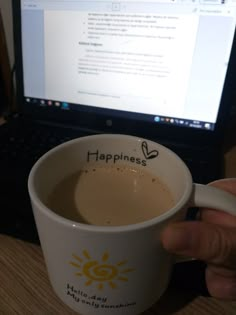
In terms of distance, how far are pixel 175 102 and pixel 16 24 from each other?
27cm

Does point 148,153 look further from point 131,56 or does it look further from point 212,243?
point 131,56

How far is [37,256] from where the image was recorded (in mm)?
333

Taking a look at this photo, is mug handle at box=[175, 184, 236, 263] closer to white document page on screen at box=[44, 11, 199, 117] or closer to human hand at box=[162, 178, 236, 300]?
human hand at box=[162, 178, 236, 300]

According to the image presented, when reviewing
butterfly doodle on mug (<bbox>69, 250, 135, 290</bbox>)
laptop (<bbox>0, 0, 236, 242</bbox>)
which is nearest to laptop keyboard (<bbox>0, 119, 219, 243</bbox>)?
laptop (<bbox>0, 0, 236, 242</bbox>)

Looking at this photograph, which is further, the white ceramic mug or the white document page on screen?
the white document page on screen

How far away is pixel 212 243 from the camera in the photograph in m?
0.22

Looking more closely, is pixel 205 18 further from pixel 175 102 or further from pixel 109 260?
pixel 109 260

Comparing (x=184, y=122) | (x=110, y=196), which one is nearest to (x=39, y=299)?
(x=110, y=196)

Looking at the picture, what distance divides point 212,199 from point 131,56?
0.30m

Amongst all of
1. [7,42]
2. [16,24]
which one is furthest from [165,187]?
[7,42]

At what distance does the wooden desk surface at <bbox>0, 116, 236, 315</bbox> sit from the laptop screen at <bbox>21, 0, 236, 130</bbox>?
9.9 inches

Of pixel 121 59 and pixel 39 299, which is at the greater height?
pixel 121 59

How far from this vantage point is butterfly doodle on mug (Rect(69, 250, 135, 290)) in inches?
8.0

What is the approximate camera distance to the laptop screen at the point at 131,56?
422 mm
